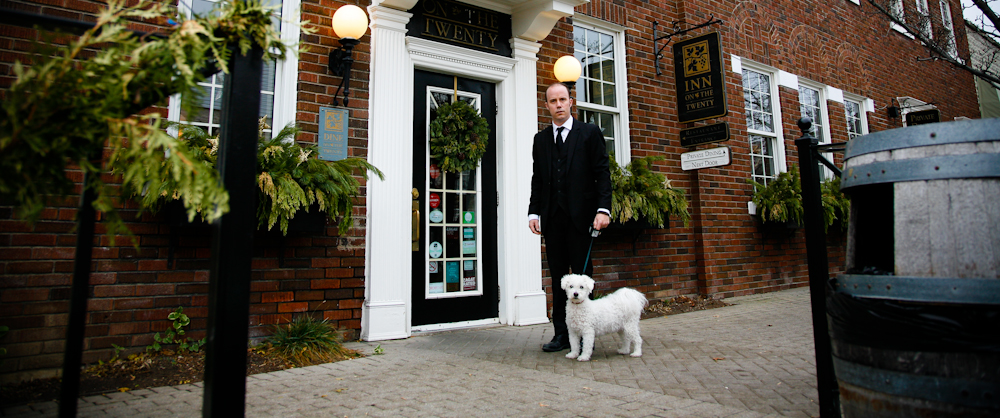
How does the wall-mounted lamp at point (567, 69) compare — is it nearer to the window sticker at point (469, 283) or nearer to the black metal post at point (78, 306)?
the window sticker at point (469, 283)

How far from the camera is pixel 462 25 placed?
475cm

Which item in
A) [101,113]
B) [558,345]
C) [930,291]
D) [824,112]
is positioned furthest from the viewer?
[824,112]

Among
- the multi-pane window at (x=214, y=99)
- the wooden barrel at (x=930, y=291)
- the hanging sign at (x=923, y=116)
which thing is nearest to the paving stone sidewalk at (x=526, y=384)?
the wooden barrel at (x=930, y=291)

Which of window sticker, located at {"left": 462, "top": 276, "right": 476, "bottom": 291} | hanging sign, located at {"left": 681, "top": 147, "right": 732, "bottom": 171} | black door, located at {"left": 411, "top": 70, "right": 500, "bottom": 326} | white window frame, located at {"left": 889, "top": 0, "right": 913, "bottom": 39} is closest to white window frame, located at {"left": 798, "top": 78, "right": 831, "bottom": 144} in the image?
white window frame, located at {"left": 889, "top": 0, "right": 913, "bottom": 39}

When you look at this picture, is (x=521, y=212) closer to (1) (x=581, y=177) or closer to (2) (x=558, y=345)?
(1) (x=581, y=177)

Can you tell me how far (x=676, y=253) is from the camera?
6070mm

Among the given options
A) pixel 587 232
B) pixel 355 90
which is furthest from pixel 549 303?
pixel 355 90

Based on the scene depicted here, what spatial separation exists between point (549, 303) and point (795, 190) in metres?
3.89

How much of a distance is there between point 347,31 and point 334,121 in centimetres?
67

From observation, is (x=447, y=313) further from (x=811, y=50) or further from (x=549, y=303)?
(x=811, y=50)

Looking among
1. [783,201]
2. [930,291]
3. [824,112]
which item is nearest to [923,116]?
[824,112]

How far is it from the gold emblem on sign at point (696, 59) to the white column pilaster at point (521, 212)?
7.00ft

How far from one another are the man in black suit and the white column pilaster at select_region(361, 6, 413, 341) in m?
1.16

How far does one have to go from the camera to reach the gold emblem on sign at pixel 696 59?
19.0 ft
